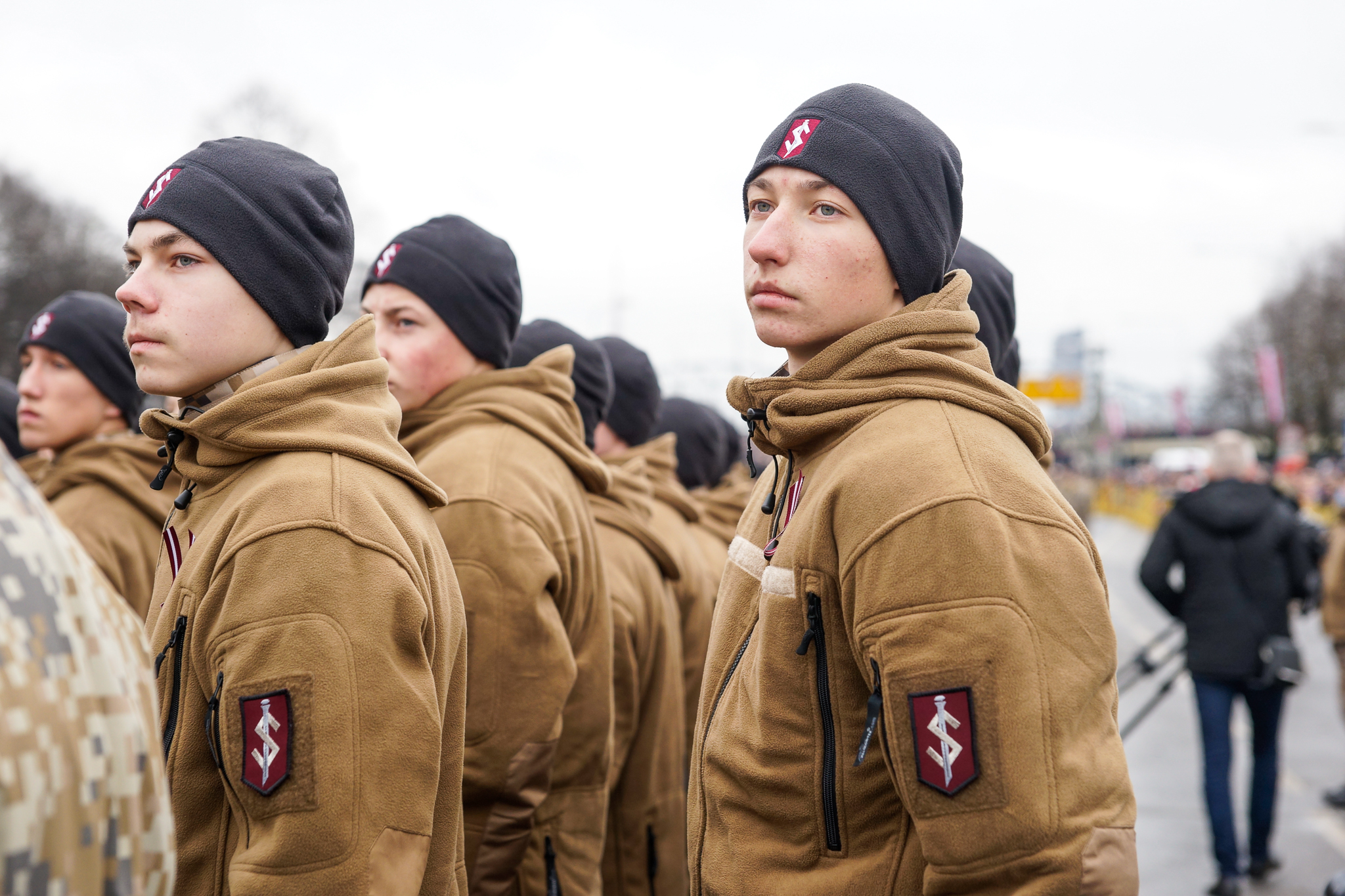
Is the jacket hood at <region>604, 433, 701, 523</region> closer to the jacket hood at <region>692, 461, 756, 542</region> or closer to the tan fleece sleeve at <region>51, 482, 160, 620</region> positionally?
the jacket hood at <region>692, 461, 756, 542</region>

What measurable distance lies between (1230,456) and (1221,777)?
6.31 ft

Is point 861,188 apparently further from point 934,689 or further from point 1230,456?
point 1230,456

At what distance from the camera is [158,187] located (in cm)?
249

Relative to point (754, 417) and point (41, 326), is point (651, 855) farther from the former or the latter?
point (41, 326)

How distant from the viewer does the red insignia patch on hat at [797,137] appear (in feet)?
7.88

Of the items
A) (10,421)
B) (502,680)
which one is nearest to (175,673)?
(502,680)

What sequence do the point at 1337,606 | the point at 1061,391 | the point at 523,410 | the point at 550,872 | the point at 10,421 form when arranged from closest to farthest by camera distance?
the point at 550,872, the point at 523,410, the point at 10,421, the point at 1337,606, the point at 1061,391

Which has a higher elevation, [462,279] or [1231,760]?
[462,279]

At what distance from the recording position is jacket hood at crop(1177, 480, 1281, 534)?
7.36 m

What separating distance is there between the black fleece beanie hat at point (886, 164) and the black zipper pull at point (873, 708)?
795mm

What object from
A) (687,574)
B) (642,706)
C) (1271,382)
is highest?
(687,574)

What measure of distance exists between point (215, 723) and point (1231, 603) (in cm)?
657

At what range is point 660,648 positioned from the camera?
14.7 ft

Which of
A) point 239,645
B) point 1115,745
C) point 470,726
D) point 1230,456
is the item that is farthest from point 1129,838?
point 1230,456
